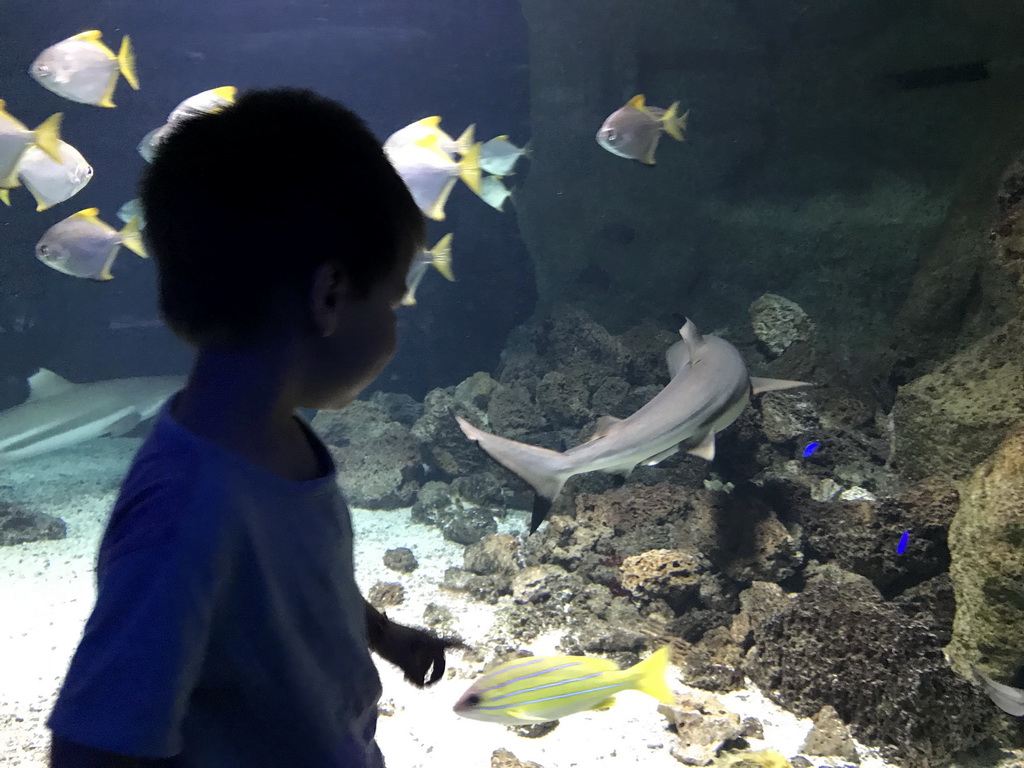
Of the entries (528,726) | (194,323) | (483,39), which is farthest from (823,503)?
(483,39)

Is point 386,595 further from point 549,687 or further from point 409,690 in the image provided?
point 549,687

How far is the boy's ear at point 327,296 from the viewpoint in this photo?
3.11ft

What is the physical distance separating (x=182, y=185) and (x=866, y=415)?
647cm

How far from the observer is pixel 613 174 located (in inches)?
463

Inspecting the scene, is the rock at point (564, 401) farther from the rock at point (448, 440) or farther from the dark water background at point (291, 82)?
the dark water background at point (291, 82)

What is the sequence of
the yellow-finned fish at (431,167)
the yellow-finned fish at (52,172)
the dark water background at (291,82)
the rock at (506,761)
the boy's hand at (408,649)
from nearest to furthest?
the boy's hand at (408,649)
the rock at (506,761)
the yellow-finned fish at (52,172)
the yellow-finned fish at (431,167)
the dark water background at (291,82)

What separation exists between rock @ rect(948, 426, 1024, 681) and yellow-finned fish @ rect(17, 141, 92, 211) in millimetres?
6481

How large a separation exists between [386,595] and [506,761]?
240 centimetres

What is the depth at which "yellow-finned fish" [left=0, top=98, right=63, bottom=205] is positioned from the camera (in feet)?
14.3

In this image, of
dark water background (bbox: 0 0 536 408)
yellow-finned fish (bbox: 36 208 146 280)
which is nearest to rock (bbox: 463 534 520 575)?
yellow-finned fish (bbox: 36 208 146 280)

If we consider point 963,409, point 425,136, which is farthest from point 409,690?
point 963,409

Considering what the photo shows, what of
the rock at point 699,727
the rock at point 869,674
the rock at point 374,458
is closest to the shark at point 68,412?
the rock at point 374,458

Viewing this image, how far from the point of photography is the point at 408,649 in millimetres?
1389

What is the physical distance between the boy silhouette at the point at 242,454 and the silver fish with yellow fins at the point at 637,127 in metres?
5.58
